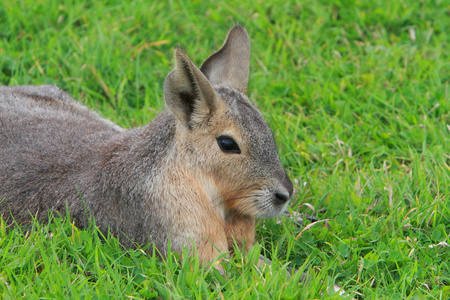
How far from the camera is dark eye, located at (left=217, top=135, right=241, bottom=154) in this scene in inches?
142

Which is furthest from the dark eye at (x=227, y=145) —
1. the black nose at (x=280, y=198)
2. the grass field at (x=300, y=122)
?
the grass field at (x=300, y=122)

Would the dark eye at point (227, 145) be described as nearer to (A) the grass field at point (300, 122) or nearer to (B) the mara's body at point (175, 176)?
(B) the mara's body at point (175, 176)

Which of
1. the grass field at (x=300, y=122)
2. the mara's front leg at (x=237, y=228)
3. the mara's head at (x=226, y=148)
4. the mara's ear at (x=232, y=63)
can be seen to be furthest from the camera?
the mara's ear at (x=232, y=63)

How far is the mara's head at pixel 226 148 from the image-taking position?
3.59 metres

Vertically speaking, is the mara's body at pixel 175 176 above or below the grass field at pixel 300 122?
above

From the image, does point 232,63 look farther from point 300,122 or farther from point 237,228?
point 300,122

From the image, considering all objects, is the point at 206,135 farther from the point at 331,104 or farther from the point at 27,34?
the point at 27,34

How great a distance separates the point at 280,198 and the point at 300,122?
6.27 ft

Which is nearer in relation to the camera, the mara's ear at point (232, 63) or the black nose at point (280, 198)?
the black nose at point (280, 198)

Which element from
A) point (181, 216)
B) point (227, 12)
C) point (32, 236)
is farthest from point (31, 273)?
point (227, 12)

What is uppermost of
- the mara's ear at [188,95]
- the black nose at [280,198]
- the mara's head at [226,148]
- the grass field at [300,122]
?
the mara's ear at [188,95]

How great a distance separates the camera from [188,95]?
3629 mm

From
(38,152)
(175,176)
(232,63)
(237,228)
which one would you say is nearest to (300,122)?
(232,63)

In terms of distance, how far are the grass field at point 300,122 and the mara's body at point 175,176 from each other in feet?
0.48
